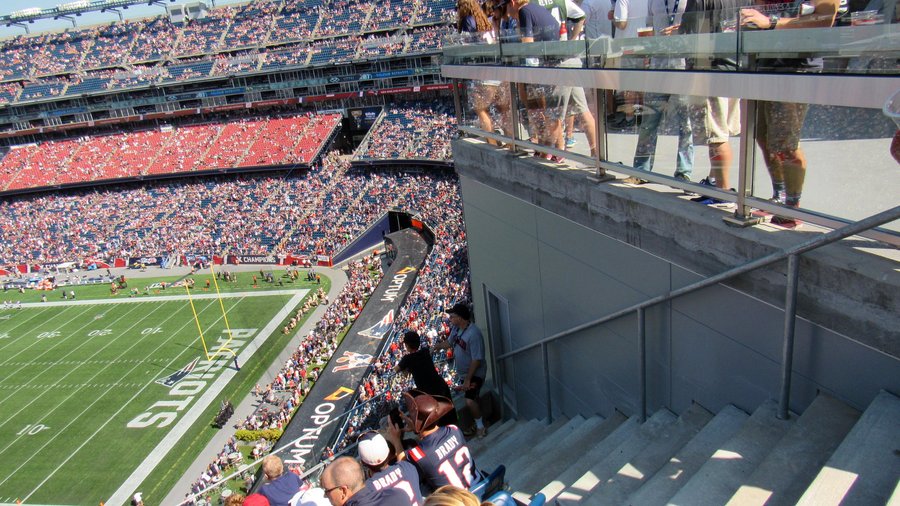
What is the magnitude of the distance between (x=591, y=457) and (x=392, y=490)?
1.44 metres

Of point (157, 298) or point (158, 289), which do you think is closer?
point (157, 298)

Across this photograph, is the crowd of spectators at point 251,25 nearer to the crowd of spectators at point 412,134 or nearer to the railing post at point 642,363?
the crowd of spectators at point 412,134

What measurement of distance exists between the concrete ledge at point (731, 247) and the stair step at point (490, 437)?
2369 millimetres

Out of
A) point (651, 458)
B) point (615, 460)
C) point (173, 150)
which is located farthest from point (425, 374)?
point (173, 150)

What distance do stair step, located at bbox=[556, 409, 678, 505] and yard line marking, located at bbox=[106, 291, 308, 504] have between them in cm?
1340

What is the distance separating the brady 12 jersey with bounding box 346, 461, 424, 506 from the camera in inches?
121

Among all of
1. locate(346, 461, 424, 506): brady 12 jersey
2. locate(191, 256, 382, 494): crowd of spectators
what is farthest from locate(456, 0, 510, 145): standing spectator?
locate(191, 256, 382, 494): crowd of spectators

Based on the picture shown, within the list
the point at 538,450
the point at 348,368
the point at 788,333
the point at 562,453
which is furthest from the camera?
the point at 348,368

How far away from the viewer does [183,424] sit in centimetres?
1642

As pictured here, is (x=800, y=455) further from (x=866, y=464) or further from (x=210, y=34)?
(x=210, y=34)

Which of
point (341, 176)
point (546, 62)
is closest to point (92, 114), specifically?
point (341, 176)

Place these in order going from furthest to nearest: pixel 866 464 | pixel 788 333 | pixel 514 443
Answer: pixel 514 443
pixel 788 333
pixel 866 464

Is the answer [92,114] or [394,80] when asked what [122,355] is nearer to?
[394,80]

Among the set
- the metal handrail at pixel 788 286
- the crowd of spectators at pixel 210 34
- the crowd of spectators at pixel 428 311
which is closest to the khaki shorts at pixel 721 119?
the metal handrail at pixel 788 286
